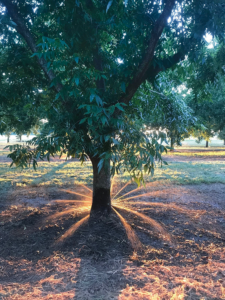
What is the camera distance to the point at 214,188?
9.26 meters

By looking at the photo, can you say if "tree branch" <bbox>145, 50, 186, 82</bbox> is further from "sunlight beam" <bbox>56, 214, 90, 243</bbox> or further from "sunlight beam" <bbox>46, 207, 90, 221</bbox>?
"sunlight beam" <bbox>46, 207, 90, 221</bbox>

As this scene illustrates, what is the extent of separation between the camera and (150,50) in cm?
427

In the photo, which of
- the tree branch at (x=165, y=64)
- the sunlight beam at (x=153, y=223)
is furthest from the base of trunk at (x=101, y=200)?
the tree branch at (x=165, y=64)

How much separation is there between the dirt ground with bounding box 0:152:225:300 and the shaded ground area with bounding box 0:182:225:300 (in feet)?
0.04

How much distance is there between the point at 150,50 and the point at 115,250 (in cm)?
378

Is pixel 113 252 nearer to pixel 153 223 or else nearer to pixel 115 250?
pixel 115 250

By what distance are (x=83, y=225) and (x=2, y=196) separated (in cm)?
414

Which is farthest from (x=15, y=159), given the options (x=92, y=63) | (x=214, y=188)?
(x=214, y=188)

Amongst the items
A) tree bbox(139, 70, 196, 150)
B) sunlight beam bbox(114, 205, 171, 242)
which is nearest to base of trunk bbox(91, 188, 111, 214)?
sunlight beam bbox(114, 205, 171, 242)

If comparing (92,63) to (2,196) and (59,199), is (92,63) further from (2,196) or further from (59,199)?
(2,196)

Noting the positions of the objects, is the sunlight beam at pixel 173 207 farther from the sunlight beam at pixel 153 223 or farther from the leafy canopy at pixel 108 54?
the leafy canopy at pixel 108 54

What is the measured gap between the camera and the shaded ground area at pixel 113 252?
3092 mm

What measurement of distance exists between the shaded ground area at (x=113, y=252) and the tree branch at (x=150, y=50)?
2.99m

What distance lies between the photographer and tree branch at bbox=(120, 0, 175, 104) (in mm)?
4047
